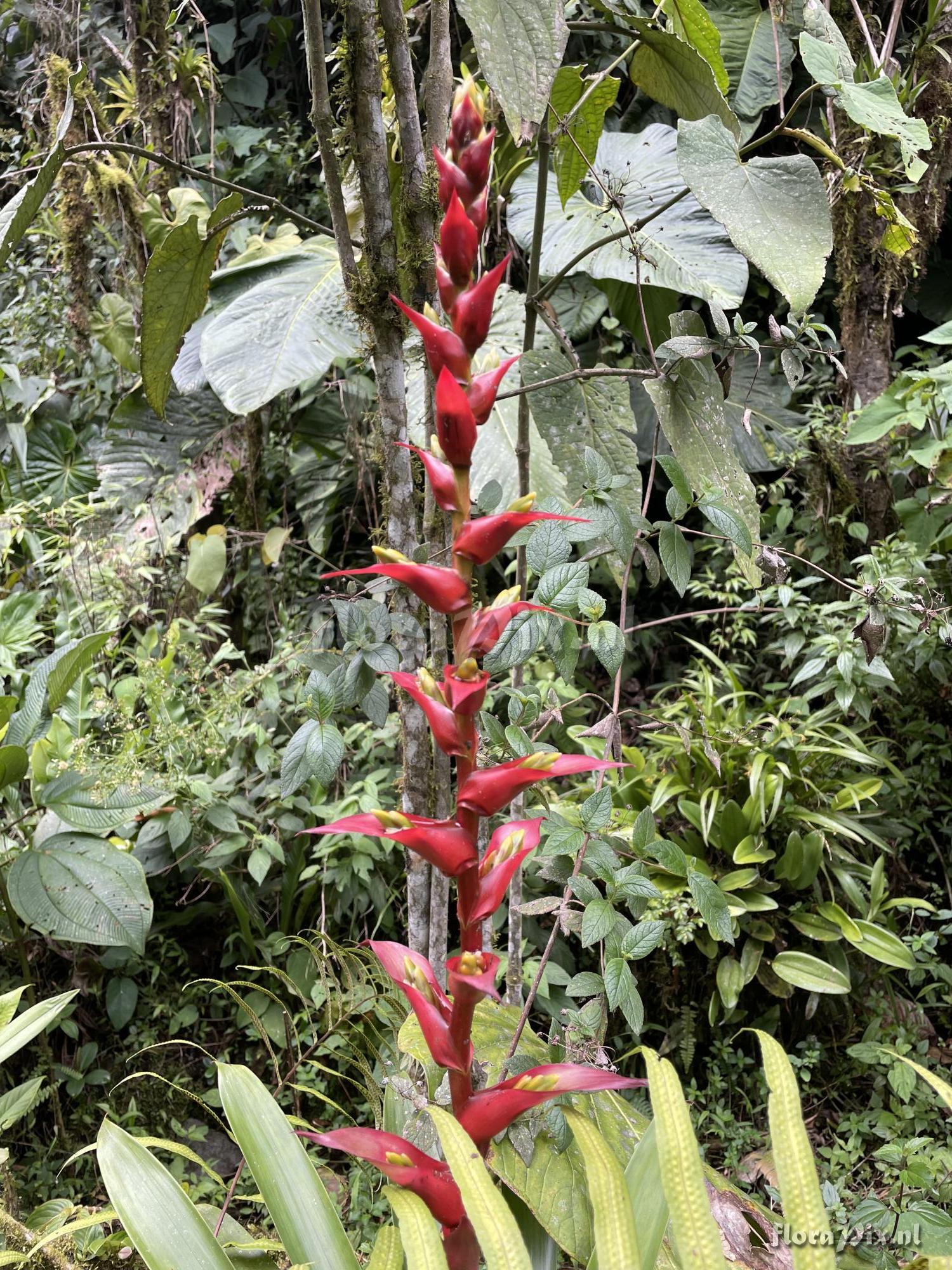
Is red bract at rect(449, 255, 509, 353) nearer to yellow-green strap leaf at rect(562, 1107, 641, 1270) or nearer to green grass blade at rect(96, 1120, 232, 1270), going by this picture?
yellow-green strap leaf at rect(562, 1107, 641, 1270)

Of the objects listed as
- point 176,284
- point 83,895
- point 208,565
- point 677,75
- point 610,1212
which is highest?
point 677,75

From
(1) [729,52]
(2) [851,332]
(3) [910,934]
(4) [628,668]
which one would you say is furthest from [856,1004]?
(1) [729,52]

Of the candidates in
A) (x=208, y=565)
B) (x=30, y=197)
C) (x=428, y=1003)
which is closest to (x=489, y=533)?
(x=428, y=1003)

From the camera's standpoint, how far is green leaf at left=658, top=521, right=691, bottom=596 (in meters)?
1.04

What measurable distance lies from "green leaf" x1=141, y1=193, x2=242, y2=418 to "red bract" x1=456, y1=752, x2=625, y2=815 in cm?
93

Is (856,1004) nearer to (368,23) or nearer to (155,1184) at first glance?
(155,1184)

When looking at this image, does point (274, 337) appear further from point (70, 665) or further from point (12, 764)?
point (12, 764)

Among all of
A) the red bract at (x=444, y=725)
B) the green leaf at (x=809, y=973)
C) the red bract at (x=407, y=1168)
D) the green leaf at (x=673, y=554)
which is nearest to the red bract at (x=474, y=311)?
the red bract at (x=444, y=725)

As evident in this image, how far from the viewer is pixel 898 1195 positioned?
1509mm

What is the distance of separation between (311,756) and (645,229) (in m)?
1.74

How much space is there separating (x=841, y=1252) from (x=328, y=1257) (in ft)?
2.92

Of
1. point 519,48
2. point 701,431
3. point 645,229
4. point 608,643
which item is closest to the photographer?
point 519,48

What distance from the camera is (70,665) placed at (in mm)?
1905

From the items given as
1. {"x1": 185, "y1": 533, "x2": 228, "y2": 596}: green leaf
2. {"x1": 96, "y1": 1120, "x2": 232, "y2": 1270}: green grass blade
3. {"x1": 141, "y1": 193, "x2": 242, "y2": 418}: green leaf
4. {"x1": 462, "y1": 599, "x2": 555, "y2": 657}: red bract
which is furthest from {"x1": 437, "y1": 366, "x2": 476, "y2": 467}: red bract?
{"x1": 185, "y1": 533, "x2": 228, "y2": 596}: green leaf
